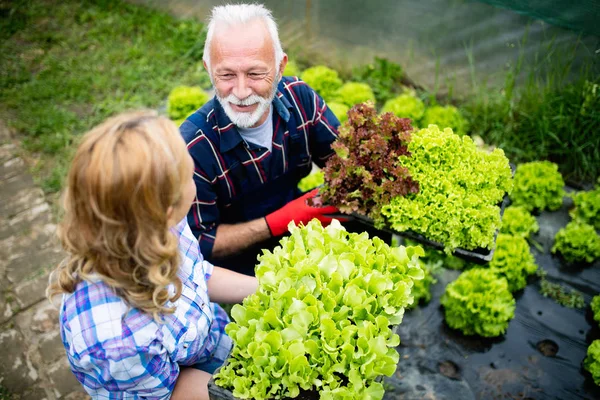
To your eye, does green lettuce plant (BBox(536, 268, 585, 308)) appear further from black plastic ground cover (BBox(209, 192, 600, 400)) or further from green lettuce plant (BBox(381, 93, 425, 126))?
green lettuce plant (BBox(381, 93, 425, 126))

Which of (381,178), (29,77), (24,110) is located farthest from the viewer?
(29,77)

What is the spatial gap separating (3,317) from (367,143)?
3268 millimetres

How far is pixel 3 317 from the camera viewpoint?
3.95 meters

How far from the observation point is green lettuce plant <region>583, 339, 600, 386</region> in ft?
10.3

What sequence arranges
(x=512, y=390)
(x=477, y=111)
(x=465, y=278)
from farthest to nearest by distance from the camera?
(x=477, y=111), (x=465, y=278), (x=512, y=390)

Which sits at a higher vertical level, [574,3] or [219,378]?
[574,3]

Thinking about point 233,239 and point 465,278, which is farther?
point 465,278

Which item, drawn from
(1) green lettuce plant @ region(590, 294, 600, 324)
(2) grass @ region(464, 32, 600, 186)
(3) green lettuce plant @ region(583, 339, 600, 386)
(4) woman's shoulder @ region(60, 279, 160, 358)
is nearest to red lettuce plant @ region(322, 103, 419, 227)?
(4) woman's shoulder @ region(60, 279, 160, 358)

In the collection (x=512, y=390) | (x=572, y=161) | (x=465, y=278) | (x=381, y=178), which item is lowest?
(x=512, y=390)

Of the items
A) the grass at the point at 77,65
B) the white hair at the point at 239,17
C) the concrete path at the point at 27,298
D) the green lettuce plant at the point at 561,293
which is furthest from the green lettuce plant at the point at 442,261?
the grass at the point at 77,65

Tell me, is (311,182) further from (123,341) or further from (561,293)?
(123,341)

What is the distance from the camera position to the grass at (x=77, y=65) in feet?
18.6

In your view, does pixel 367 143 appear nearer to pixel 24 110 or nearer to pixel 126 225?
pixel 126 225

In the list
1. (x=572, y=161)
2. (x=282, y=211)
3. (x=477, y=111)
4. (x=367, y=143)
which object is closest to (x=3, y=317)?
(x=282, y=211)
